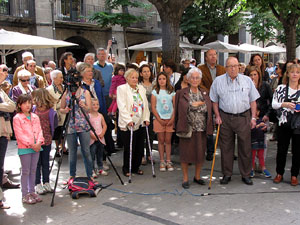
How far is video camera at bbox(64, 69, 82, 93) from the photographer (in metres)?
5.41

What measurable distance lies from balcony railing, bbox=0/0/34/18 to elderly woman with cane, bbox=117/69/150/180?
52.3ft

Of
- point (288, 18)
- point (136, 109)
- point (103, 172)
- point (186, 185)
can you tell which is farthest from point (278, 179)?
point (288, 18)

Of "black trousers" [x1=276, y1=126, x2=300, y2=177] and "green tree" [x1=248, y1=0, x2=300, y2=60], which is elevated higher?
"green tree" [x1=248, y1=0, x2=300, y2=60]

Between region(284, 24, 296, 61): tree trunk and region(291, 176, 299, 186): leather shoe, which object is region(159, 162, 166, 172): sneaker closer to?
region(291, 176, 299, 186): leather shoe

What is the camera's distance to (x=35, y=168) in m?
5.33

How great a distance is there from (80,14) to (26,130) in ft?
65.1

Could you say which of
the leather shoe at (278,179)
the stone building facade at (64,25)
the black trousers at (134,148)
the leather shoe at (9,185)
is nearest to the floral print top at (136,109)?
the black trousers at (134,148)

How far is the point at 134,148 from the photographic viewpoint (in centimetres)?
661

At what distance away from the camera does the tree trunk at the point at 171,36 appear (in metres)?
9.66

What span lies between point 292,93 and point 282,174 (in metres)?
1.36

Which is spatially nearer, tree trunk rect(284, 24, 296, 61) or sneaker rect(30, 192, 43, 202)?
sneaker rect(30, 192, 43, 202)

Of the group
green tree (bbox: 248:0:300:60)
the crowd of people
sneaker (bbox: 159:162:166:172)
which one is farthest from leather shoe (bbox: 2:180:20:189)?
green tree (bbox: 248:0:300:60)

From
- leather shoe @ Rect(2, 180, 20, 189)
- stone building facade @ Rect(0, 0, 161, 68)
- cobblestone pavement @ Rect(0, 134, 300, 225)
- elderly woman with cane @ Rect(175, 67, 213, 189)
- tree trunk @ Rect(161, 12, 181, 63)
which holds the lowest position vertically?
cobblestone pavement @ Rect(0, 134, 300, 225)

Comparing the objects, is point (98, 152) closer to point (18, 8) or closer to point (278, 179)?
point (278, 179)
